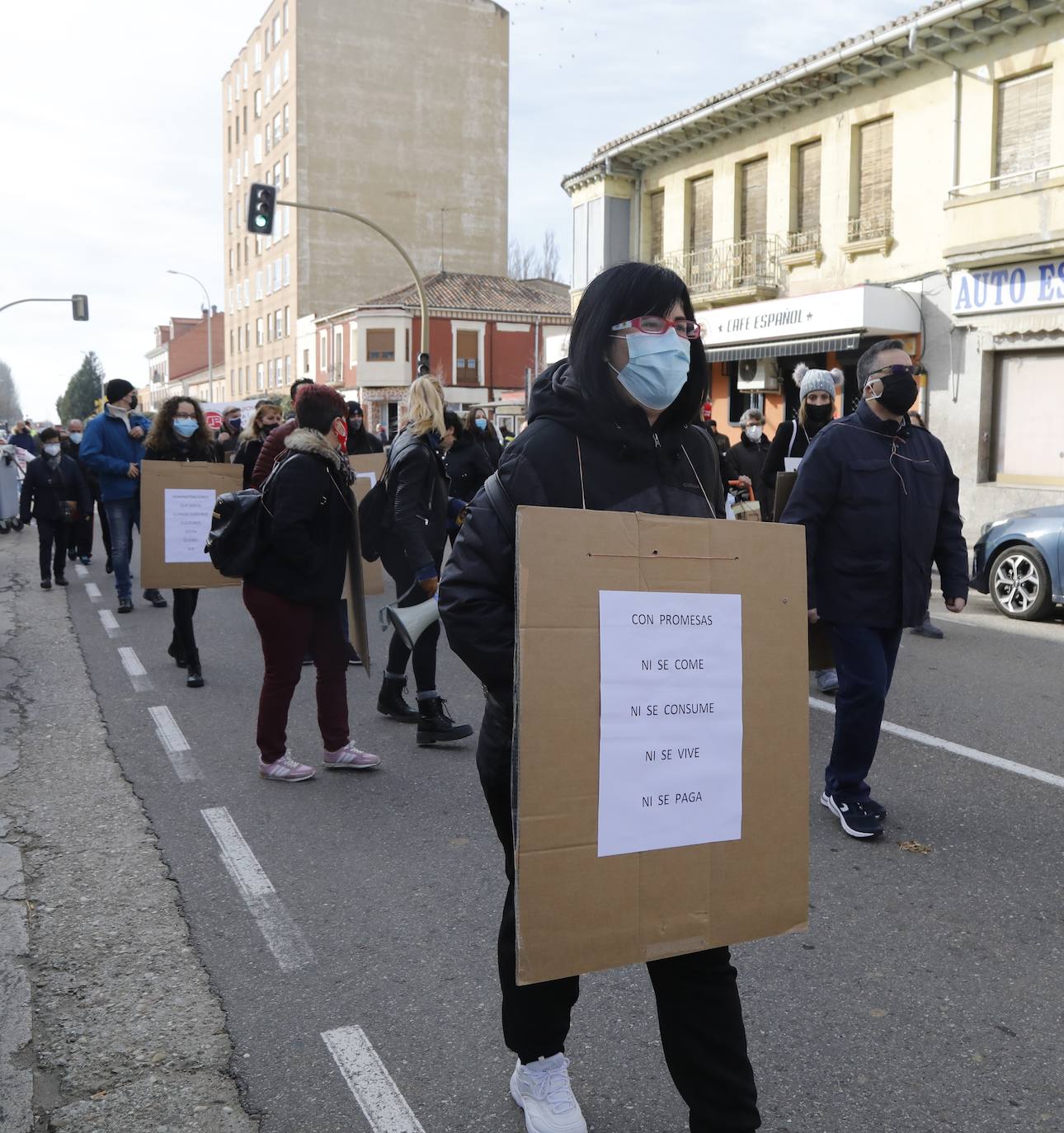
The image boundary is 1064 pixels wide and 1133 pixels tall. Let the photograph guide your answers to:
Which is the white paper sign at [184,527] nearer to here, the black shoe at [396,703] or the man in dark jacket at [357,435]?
the man in dark jacket at [357,435]

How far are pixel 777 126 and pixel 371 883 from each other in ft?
69.6

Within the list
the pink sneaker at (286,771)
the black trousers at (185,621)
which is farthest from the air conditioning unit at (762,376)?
the pink sneaker at (286,771)

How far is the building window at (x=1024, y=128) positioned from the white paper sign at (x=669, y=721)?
687 inches

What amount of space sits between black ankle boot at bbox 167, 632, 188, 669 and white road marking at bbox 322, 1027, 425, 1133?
507cm

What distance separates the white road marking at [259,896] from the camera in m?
3.48

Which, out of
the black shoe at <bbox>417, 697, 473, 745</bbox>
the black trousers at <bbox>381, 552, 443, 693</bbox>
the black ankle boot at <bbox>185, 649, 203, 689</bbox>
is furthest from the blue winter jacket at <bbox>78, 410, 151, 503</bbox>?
the black shoe at <bbox>417, 697, 473, 745</bbox>

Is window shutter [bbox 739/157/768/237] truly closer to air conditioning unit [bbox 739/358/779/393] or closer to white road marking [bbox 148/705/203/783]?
air conditioning unit [bbox 739/358/779/393]

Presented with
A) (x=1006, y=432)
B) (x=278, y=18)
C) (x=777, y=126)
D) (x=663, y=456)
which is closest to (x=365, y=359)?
(x=278, y=18)

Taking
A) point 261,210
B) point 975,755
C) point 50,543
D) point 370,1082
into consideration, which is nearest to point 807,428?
point 975,755

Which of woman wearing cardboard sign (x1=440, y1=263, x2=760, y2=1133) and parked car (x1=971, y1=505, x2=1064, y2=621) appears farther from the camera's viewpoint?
parked car (x1=971, y1=505, x2=1064, y2=621)

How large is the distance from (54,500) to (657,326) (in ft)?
37.1

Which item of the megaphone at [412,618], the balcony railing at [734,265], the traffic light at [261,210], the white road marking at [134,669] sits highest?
the traffic light at [261,210]

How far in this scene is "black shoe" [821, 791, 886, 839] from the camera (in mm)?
4441

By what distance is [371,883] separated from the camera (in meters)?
4.04
